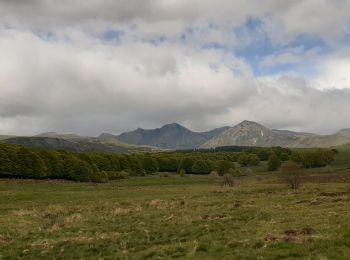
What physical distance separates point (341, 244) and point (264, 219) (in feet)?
45.0

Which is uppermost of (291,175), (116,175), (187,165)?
(291,175)

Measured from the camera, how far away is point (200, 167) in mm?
188875

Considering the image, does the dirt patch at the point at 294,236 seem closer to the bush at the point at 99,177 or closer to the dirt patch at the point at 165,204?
the dirt patch at the point at 165,204

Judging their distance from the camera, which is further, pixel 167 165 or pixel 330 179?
pixel 167 165

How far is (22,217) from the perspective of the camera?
44375 mm

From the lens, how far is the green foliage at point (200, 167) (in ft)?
616

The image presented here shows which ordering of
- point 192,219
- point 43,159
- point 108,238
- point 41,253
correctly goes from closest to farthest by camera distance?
point 41,253, point 108,238, point 192,219, point 43,159

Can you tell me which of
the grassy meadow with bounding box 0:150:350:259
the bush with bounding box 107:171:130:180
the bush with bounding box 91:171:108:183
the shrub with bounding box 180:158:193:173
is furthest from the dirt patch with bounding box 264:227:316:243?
the shrub with bounding box 180:158:193:173

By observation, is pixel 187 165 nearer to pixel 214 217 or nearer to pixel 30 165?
pixel 30 165

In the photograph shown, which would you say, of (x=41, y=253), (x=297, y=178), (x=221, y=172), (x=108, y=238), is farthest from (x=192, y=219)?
(x=221, y=172)

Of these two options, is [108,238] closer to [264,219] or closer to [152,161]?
[264,219]

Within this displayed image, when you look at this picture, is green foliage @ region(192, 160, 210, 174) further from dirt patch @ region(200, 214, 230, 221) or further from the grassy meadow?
dirt patch @ region(200, 214, 230, 221)

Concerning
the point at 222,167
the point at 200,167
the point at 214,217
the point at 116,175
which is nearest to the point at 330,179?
the point at 116,175

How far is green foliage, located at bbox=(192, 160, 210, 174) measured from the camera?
188 metres
